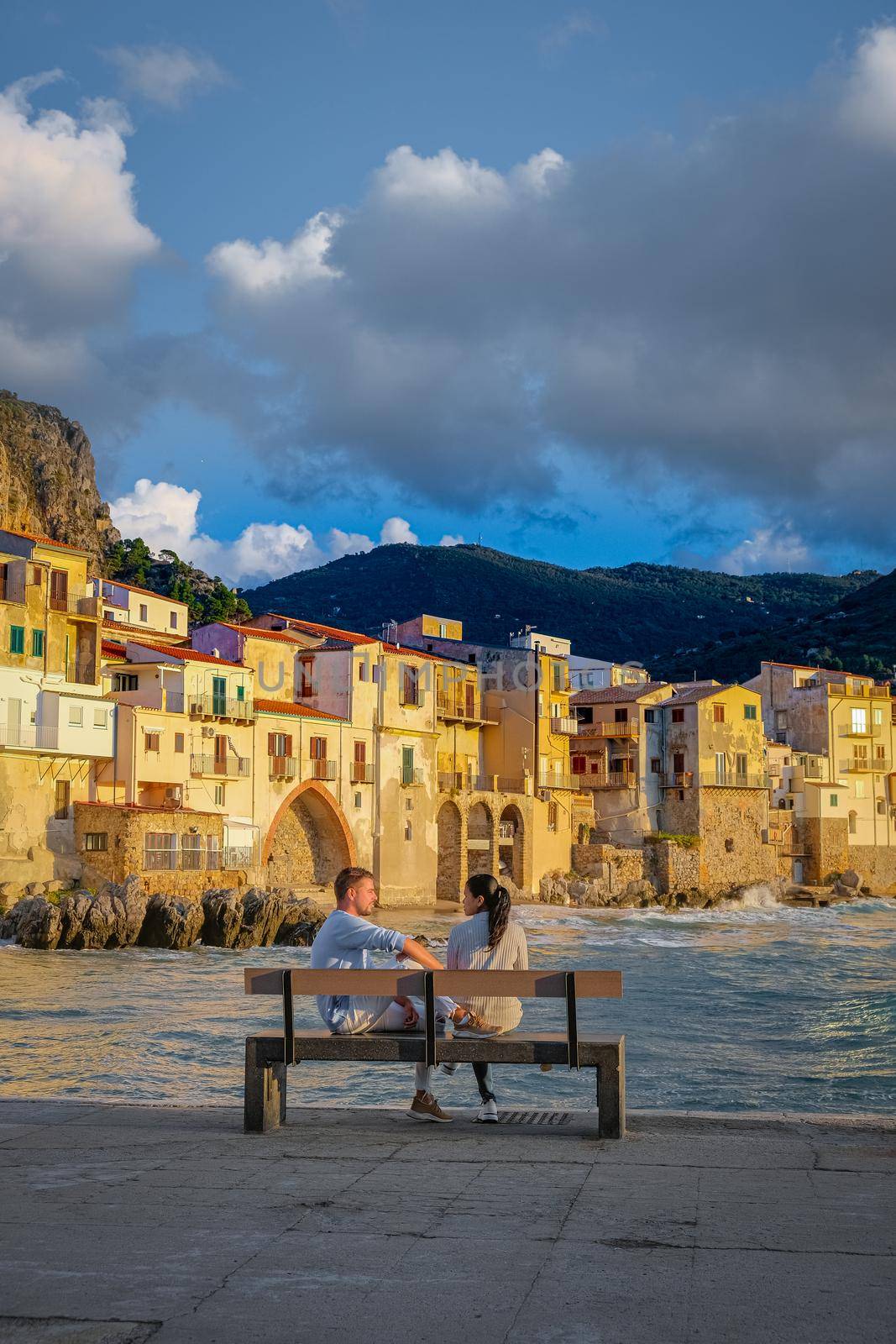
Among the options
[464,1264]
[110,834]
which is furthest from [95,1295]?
[110,834]

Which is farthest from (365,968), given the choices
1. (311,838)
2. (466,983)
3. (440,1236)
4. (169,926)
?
(311,838)

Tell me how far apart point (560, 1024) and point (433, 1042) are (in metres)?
15.0

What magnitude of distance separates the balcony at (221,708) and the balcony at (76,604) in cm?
512

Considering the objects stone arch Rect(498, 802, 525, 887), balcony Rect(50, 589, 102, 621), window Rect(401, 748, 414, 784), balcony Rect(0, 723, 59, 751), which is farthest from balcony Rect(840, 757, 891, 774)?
balcony Rect(0, 723, 59, 751)

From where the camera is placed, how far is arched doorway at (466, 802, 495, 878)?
2680 inches

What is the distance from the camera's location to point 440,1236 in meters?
6.10

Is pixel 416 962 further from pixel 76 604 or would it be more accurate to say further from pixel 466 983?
pixel 76 604

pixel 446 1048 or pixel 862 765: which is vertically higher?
pixel 862 765

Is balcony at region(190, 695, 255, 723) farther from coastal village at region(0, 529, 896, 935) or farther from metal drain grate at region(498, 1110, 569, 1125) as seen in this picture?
metal drain grate at region(498, 1110, 569, 1125)

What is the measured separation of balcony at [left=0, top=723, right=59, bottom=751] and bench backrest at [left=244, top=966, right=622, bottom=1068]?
39.3 m

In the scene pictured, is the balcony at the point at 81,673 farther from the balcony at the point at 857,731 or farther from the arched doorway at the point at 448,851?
the balcony at the point at 857,731

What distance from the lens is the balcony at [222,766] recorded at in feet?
173

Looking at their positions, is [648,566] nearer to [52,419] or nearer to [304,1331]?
[52,419]

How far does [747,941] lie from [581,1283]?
1962 inches
